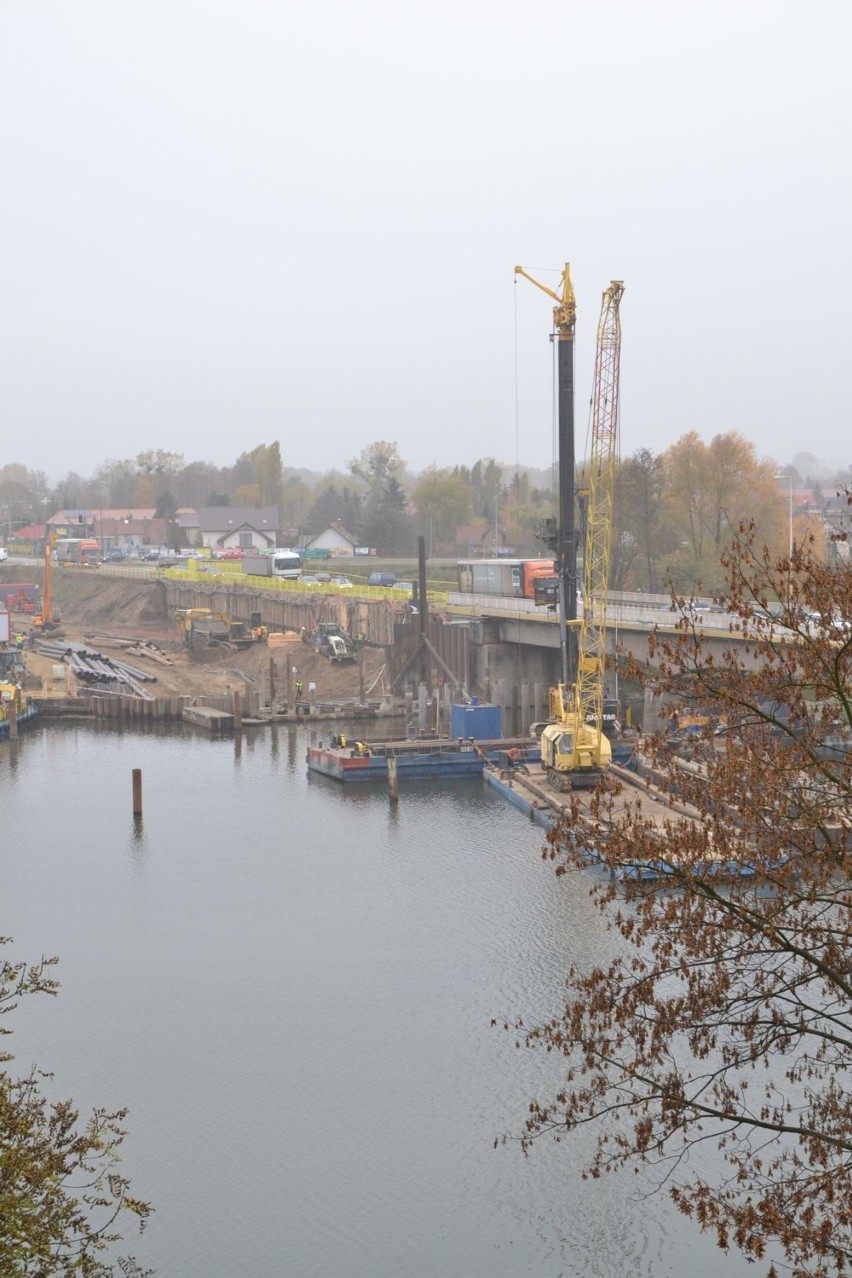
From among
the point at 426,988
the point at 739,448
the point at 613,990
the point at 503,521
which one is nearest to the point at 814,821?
the point at 613,990

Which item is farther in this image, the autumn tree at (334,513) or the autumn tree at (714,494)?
the autumn tree at (334,513)

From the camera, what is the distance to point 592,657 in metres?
43.8

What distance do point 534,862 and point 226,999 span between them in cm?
1120

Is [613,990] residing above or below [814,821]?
below

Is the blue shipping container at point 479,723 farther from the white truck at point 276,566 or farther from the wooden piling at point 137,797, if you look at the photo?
the white truck at point 276,566

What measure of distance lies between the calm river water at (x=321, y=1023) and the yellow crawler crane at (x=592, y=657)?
2.23 metres

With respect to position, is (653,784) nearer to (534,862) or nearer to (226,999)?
(534,862)

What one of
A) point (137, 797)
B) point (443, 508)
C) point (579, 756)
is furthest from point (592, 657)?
point (443, 508)

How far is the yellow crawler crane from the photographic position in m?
42.3

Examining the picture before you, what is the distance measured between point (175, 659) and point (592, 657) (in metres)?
38.1

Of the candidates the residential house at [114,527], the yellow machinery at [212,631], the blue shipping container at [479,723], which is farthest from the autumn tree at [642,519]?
the residential house at [114,527]

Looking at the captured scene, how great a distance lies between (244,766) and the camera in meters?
51.6

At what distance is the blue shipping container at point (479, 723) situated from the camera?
50781mm

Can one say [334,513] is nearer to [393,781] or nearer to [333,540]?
[333,540]
